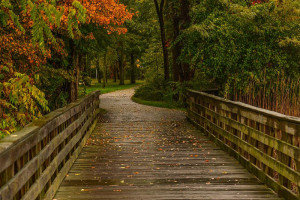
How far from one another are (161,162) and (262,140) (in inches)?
88.5

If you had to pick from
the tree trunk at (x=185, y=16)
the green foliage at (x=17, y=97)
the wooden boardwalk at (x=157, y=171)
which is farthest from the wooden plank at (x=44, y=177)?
the tree trunk at (x=185, y=16)

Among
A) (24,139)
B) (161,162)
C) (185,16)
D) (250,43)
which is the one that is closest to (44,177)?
(24,139)

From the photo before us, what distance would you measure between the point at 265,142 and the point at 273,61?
6694mm

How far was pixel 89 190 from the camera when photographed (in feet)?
18.6

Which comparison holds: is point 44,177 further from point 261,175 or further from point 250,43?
point 250,43

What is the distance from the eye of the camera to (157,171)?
22.3ft

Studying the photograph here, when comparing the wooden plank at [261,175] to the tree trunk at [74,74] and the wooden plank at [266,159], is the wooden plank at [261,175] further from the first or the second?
the tree trunk at [74,74]

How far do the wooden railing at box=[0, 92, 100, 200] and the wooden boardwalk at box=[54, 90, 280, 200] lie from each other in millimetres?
341

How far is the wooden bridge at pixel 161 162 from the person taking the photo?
441 cm

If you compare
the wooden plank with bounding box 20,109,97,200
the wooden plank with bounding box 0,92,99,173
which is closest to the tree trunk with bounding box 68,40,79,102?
the wooden plank with bounding box 20,109,97,200

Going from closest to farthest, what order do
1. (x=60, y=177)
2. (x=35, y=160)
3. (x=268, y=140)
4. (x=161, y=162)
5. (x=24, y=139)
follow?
(x=24, y=139), (x=35, y=160), (x=268, y=140), (x=60, y=177), (x=161, y=162)

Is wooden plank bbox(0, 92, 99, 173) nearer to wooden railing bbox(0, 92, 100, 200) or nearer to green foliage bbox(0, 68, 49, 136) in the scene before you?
wooden railing bbox(0, 92, 100, 200)

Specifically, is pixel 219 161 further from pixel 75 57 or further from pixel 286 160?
pixel 75 57

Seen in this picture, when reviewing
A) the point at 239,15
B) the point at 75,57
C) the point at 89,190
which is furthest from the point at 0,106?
the point at 239,15
